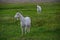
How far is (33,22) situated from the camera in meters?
1.20

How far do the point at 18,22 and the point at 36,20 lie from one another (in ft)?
0.53

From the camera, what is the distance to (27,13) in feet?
3.94

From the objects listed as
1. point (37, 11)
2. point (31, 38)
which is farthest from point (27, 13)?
point (31, 38)

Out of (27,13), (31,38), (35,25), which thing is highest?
(27,13)

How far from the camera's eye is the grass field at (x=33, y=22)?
3.89 feet

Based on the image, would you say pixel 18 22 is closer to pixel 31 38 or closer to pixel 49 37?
pixel 31 38

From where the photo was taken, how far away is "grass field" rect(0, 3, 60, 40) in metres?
1.19

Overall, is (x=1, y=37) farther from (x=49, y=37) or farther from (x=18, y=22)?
(x=49, y=37)

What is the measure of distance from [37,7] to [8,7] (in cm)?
26

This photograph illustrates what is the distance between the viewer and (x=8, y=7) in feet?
3.97

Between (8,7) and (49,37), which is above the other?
(8,7)

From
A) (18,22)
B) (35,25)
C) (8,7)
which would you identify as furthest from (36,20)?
(8,7)

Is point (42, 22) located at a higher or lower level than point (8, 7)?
lower

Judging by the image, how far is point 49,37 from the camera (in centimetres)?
119
